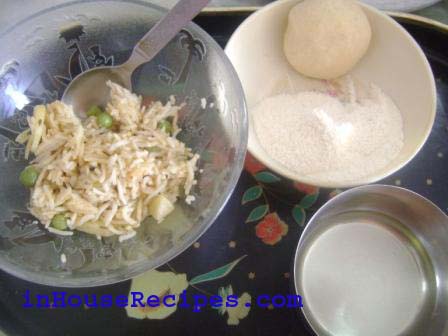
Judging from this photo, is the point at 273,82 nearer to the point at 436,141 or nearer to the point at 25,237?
the point at 436,141

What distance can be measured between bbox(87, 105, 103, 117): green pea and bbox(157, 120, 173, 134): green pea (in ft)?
0.48

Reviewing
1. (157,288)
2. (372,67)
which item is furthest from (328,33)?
(157,288)

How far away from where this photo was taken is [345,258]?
→ 980mm

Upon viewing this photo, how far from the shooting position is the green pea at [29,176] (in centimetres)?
94

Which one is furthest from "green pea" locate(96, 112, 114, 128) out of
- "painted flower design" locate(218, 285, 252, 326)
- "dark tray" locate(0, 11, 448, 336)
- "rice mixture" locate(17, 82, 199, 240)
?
"painted flower design" locate(218, 285, 252, 326)

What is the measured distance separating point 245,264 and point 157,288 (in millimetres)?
197

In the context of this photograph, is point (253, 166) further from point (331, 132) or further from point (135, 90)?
point (135, 90)

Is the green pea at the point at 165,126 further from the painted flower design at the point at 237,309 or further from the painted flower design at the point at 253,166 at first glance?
the painted flower design at the point at 237,309

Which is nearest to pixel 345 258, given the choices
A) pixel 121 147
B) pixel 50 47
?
pixel 121 147

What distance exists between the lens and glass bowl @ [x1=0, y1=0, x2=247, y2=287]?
0.88 meters

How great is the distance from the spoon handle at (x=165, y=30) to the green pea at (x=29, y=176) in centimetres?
31

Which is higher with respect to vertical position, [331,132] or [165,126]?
[165,126]

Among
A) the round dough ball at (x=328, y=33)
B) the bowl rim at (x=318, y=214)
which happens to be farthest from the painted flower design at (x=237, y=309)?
the round dough ball at (x=328, y=33)

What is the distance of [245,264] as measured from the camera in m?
1.00
